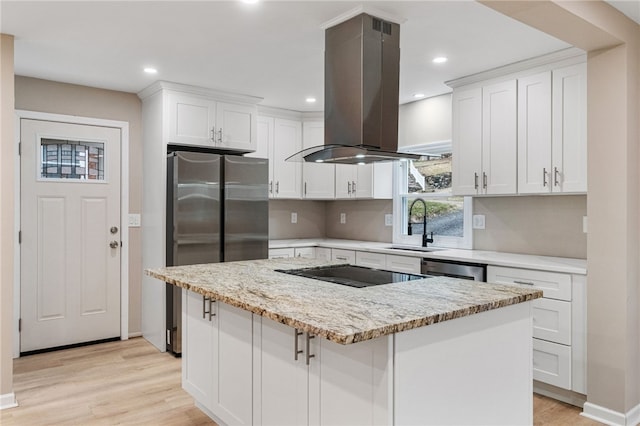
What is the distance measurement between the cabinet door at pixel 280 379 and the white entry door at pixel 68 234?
276 centimetres

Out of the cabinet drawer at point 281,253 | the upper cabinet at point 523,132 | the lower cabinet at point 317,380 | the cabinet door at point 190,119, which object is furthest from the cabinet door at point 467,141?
the lower cabinet at point 317,380

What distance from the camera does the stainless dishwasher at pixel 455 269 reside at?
3316mm

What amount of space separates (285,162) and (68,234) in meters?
2.28

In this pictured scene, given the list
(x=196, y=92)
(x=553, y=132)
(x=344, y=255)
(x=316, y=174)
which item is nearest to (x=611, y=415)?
(x=553, y=132)

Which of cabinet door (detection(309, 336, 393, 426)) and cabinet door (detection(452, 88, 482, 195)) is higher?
cabinet door (detection(452, 88, 482, 195))

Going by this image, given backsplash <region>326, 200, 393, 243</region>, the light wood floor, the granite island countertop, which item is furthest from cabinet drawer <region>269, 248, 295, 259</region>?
the granite island countertop

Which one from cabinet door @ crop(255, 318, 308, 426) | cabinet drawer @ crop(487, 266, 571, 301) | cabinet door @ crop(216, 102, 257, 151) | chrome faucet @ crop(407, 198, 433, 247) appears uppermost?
cabinet door @ crop(216, 102, 257, 151)

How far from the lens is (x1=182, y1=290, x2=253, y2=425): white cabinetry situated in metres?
2.21

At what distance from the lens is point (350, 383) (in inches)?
64.5

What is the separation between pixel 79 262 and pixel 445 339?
3.61 metres

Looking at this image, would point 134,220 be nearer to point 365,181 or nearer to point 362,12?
point 365,181

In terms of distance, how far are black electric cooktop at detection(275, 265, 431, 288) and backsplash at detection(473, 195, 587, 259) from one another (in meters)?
1.60

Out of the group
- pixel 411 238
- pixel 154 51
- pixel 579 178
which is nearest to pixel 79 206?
pixel 154 51

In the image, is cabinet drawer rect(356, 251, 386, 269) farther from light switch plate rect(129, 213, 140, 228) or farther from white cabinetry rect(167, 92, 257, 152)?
light switch plate rect(129, 213, 140, 228)
